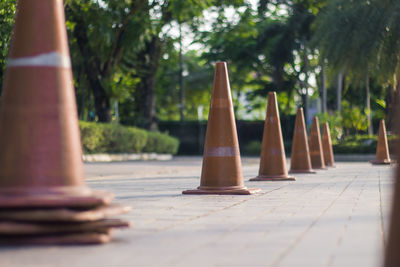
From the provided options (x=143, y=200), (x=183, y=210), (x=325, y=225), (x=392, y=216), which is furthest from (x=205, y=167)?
(x=392, y=216)

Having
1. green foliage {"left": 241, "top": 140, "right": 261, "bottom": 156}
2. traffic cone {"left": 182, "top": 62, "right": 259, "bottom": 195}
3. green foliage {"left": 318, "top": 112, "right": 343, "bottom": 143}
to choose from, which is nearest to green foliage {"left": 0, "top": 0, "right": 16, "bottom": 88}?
traffic cone {"left": 182, "top": 62, "right": 259, "bottom": 195}

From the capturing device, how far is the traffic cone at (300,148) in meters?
14.1

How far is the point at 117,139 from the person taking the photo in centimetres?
2495

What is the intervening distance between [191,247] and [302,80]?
41.2 metres

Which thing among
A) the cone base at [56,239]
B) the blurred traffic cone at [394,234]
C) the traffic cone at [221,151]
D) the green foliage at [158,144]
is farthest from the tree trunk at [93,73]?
the blurred traffic cone at [394,234]

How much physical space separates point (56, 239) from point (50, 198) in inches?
9.9

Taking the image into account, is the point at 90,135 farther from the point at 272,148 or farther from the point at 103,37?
the point at 272,148

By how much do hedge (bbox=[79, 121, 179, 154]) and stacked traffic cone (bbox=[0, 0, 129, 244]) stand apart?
17149 millimetres

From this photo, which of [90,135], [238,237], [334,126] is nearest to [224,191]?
[238,237]

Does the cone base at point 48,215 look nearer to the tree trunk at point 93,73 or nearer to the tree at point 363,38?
the tree trunk at point 93,73

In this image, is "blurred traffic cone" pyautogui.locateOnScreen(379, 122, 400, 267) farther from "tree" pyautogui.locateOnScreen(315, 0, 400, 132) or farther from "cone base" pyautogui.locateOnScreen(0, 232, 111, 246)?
"tree" pyautogui.locateOnScreen(315, 0, 400, 132)

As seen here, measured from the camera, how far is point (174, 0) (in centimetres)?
2345

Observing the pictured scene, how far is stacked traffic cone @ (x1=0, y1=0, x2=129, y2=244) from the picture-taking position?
12.6ft

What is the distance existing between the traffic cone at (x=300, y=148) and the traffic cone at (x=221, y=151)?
249 inches
